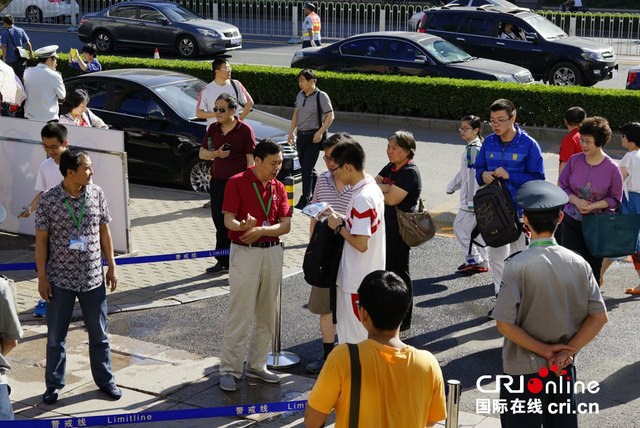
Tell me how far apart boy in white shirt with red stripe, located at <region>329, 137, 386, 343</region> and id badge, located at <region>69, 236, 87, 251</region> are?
5.69 ft

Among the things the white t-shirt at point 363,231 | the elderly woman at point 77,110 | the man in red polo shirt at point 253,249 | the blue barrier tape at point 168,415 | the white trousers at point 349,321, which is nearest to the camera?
the blue barrier tape at point 168,415

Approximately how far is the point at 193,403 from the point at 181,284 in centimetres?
302

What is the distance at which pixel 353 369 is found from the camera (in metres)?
4.15

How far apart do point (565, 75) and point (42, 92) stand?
1315 centimetres

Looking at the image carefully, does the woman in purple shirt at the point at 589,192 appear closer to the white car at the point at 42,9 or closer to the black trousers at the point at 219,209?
the black trousers at the point at 219,209

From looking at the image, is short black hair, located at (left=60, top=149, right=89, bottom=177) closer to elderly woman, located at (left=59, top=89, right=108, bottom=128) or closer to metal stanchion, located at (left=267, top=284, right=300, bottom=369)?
metal stanchion, located at (left=267, top=284, right=300, bottom=369)

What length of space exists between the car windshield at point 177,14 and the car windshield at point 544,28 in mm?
10168

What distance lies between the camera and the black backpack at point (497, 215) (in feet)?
26.8

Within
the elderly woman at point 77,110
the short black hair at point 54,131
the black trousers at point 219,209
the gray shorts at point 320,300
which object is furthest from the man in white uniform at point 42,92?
the gray shorts at point 320,300

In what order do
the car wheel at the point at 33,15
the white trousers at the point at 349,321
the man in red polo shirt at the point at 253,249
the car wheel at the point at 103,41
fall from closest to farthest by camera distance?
the white trousers at the point at 349,321
the man in red polo shirt at the point at 253,249
the car wheel at the point at 103,41
the car wheel at the point at 33,15

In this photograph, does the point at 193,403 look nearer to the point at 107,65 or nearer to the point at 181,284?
the point at 181,284

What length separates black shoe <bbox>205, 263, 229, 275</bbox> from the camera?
10.2 metres

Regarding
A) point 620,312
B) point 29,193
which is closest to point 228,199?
point 620,312

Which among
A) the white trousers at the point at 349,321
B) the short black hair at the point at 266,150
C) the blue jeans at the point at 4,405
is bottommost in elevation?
the white trousers at the point at 349,321
